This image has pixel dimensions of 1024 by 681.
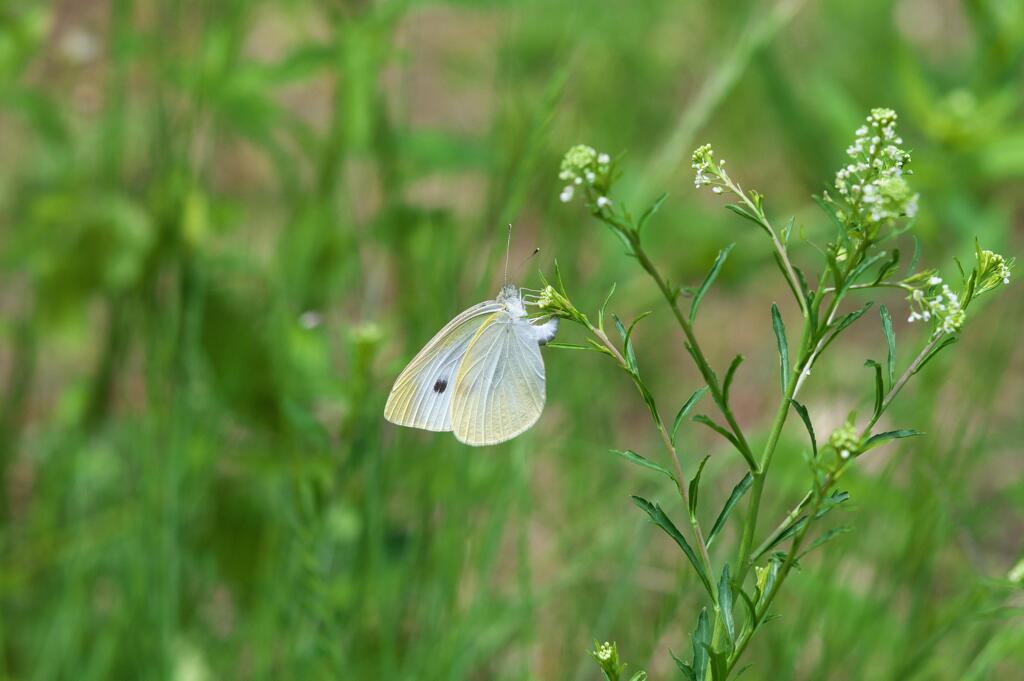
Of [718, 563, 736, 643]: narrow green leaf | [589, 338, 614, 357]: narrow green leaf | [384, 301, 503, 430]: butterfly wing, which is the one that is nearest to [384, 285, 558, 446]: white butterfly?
[384, 301, 503, 430]: butterfly wing

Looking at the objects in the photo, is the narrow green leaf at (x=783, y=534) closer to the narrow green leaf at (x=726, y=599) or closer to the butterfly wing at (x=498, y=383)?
the narrow green leaf at (x=726, y=599)

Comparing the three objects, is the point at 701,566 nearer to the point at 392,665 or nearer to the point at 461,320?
the point at 461,320

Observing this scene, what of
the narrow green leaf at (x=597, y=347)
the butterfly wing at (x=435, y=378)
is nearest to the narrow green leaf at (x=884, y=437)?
the narrow green leaf at (x=597, y=347)

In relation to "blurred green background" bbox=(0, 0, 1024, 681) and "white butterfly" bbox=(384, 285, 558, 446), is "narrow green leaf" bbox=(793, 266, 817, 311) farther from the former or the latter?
"blurred green background" bbox=(0, 0, 1024, 681)

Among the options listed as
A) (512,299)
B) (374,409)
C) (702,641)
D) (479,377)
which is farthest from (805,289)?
(374,409)

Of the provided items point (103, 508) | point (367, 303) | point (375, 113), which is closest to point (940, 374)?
point (367, 303)

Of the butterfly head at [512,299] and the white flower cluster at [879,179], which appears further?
the butterfly head at [512,299]
